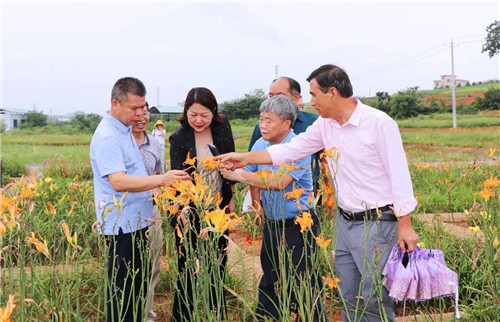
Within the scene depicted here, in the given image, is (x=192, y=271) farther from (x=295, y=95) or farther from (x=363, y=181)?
(x=295, y=95)

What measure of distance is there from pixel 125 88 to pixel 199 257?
3.10 ft

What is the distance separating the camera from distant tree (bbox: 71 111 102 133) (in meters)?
39.2

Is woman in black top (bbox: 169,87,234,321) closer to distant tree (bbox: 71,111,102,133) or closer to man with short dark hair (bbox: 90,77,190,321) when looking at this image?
man with short dark hair (bbox: 90,77,190,321)

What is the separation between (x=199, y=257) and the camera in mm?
1656

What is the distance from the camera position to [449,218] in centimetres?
479

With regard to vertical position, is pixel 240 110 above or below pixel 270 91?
above

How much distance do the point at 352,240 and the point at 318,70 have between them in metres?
0.75

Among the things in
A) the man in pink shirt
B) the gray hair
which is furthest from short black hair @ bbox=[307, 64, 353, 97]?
the gray hair

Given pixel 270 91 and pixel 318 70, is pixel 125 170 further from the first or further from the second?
pixel 270 91

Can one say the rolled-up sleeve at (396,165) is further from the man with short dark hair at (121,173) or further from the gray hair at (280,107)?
the man with short dark hair at (121,173)

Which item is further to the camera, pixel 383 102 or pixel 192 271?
pixel 383 102

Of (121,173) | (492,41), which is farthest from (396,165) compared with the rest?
(492,41)

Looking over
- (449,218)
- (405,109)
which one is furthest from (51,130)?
(449,218)

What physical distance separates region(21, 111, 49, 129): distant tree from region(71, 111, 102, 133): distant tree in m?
4.05
